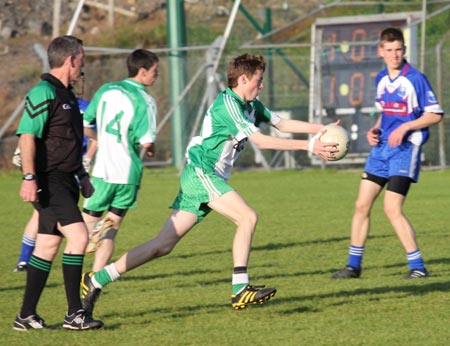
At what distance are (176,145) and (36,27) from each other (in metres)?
14.9

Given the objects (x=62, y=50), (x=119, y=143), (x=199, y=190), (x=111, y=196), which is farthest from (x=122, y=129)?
(x=62, y=50)

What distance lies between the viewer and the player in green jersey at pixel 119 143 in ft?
27.8

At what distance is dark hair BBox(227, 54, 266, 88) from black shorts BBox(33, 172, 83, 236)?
145 centimetres

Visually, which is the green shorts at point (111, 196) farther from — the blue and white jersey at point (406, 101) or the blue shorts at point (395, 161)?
the blue and white jersey at point (406, 101)

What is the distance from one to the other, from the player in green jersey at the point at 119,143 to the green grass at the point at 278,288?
624 millimetres

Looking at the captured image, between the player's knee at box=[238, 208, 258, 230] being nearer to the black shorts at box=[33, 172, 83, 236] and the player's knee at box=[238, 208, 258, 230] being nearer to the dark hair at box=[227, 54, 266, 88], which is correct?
the dark hair at box=[227, 54, 266, 88]

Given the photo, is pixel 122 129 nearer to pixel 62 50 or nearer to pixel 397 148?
pixel 62 50

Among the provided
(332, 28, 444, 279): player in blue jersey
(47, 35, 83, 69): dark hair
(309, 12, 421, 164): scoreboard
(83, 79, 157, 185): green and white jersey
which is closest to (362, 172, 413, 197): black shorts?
(332, 28, 444, 279): player in blue jersey

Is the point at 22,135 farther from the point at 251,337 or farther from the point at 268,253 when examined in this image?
the point at 268,253

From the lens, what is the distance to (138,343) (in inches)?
257

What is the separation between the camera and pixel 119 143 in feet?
28.1

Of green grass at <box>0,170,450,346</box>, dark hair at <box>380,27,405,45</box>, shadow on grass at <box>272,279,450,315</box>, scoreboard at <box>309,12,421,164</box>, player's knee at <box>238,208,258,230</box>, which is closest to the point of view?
green grass at <box>0,170,450,346</box>

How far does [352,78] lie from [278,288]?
1309cm

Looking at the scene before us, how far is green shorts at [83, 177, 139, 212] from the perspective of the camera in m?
8.51
